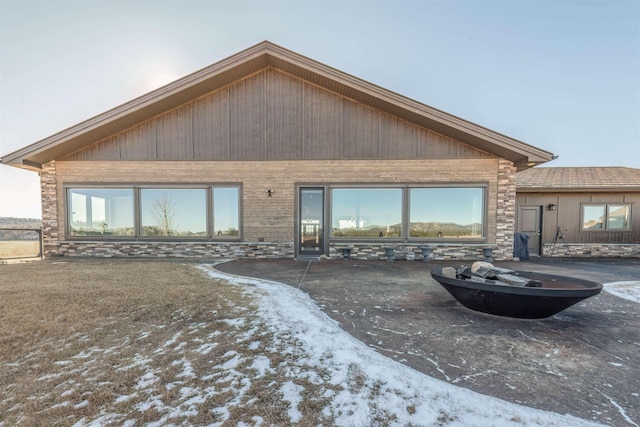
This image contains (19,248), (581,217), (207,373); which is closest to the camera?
(207,373)

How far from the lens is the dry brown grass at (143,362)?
1721 millimetres

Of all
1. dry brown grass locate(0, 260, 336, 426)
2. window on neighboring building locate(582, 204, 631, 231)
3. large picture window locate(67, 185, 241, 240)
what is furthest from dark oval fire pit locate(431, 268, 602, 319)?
window on neighboring building locate(582, 204, 631, 231)

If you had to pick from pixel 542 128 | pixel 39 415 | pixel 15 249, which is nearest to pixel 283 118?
pixel 39 415

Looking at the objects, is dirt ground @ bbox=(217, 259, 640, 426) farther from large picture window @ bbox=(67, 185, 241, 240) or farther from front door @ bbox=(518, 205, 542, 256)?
front door @ bbox=(518, 205, 542, 256)

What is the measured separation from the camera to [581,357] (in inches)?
97.7

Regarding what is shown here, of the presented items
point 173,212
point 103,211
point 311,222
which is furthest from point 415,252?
point 103,211

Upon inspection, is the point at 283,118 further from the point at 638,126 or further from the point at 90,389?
the point at 638,126

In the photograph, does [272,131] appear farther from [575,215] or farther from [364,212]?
[575,215]

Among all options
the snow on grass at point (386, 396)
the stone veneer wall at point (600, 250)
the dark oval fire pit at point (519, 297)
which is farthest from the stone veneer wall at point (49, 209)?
the stone veneer wall at point (600, 250)

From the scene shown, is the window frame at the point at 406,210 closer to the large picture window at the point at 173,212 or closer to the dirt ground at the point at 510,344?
the dirt ground at the point at 510,344

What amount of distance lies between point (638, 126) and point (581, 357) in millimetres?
28550

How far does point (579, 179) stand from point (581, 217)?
5.55 feet

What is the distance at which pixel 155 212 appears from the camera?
28.8 ft

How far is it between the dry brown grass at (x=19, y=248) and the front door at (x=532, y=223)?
17.4 metres
